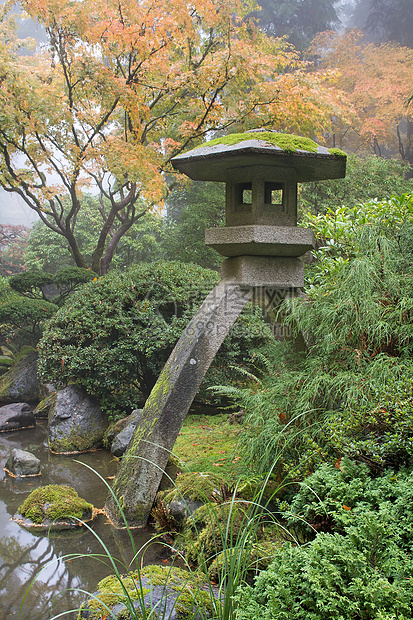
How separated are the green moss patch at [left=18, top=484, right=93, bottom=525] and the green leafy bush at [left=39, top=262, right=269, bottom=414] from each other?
2.12 meters

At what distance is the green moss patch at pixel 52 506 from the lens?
382 cm

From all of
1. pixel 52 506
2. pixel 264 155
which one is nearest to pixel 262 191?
pixel 264 155

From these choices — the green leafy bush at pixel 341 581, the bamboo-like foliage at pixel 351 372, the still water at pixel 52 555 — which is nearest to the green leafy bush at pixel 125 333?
the still water at pixel 52 555

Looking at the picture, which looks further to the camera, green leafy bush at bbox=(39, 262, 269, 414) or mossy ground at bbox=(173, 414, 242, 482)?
green leafy bush at bbox=(39, 262, 269, 414)

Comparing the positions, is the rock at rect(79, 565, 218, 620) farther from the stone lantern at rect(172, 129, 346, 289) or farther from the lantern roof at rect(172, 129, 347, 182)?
the lantern roof at rect(172, 129, 347, 182)

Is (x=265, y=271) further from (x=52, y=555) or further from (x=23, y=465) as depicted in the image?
(x=23, y=465)

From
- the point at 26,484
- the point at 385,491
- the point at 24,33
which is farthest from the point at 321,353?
the point at 24,33

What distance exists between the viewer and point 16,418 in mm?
7078

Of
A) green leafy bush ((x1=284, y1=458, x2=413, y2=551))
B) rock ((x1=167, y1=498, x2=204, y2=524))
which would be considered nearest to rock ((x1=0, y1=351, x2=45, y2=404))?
rock ((x1=167, y1=498, x2=204, y2=524))

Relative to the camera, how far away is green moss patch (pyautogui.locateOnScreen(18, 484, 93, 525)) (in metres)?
3.82

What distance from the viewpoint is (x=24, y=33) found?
2898cm

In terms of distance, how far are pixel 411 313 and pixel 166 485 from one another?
2.63 metres

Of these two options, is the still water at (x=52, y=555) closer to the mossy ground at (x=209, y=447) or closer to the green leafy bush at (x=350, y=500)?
the mossy ground at (x=209, y=447)

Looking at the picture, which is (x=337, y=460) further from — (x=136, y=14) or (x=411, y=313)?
(x=136, y=14)
